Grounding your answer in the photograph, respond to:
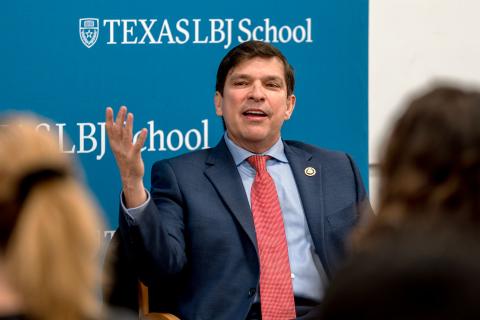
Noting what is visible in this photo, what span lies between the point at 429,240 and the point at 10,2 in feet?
10.8

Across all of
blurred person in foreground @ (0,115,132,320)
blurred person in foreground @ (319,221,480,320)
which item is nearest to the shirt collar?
blurred person in foreground @ (319,221,480,320)

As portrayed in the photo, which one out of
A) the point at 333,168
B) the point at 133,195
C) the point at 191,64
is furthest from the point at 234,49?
the point at 133,195

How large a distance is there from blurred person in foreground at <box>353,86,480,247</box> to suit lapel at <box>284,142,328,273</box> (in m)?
2.32

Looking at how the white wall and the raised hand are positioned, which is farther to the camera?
the white wall

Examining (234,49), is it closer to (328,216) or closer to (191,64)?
(191,64)

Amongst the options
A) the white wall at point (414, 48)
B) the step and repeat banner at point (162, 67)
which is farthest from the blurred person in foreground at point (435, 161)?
the white wall at point (414, 48)

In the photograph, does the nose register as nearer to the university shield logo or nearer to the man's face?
the man's face

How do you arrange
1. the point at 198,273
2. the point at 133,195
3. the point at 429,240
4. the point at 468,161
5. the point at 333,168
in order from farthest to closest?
the point at 333,168 < the point at 198,273 < the point at 133,195 < the point at 468,161 < the point at 429,240

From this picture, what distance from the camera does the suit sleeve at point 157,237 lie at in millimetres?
4008

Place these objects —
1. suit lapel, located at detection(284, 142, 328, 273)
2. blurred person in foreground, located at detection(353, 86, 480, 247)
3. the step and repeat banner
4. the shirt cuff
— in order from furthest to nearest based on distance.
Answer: the step and repeat banner, suit lapel, located at detection(284, 142, 328, 273), the shirt cuff, blurred person in foreground, located at detection(353, 86, 480, 247)

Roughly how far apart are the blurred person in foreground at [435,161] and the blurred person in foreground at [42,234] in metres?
0.58

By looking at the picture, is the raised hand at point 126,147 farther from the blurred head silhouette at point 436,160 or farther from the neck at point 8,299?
the neck at point 8,299

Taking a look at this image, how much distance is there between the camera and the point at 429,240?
6.06 feet

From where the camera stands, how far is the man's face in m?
4.56
